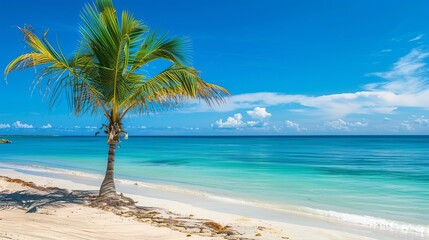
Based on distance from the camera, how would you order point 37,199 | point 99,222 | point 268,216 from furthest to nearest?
point 268,216 < point 37,199 < point 99,222

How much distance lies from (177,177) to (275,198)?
7.77 m

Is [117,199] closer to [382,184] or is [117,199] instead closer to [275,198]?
[275,198]

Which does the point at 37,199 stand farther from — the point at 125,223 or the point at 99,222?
the point at 125,223

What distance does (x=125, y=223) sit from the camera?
669cm

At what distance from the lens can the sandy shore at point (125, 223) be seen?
18.7 feet

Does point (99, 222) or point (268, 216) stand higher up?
point (99, 222)

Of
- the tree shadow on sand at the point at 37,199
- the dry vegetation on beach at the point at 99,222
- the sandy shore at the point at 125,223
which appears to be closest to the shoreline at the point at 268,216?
the sandy shore at the point at 125,223

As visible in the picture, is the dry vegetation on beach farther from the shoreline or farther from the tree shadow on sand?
the shoreline

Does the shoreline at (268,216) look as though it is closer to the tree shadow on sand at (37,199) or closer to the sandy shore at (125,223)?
the sandy shore at (125,223)

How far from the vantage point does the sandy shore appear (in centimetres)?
571

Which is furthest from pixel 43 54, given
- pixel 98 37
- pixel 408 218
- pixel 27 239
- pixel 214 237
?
pixel 408 218

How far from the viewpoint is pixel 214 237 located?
6039 mm

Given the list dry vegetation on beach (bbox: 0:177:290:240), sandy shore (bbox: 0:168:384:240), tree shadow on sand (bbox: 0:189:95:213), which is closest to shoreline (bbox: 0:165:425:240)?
sandy shore (bbox: 0:168:384:240)

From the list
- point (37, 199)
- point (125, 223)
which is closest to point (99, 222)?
point (125, 223)
